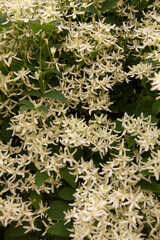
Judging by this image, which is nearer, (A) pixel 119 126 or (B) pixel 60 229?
(B) pixel 60 229

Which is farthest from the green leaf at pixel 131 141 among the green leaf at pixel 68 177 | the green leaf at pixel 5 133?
the green leaf at pixel 5 133

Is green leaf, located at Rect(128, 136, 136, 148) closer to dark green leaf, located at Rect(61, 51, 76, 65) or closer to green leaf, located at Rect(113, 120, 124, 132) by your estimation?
green leaf, located at Rect(113, 120, 124, 132)

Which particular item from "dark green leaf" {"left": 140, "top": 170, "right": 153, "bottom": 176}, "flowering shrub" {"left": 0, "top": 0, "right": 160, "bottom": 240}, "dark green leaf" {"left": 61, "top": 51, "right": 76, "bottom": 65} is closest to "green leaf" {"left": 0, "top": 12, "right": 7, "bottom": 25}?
"flowering shrub" {"left": 0, "top": 0, "right": 160, "bottom": 240}

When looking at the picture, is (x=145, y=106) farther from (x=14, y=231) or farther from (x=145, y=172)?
(x=14, y=231)

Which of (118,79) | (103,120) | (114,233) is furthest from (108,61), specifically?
(114,233)

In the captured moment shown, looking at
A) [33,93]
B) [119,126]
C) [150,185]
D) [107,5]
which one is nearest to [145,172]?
[150,185]

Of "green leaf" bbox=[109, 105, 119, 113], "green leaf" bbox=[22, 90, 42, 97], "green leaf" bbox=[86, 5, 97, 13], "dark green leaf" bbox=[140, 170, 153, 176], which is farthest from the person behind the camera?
"green leaf" bbox=[86, 5, 97, 13]

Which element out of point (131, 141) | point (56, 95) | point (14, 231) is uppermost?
point (56, 95)
